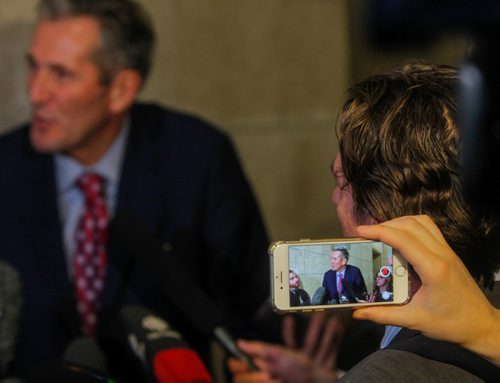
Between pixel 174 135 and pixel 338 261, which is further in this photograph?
pixel 174 135

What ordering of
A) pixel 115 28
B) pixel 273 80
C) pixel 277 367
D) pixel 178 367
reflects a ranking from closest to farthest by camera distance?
pixel 178 367 → pixel 277 367 → pixel 115 28 → pixel 273 80

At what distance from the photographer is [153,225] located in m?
2.22

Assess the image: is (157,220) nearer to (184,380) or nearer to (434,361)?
(184,380)

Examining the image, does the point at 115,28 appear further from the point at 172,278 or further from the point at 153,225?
the point at 172,278

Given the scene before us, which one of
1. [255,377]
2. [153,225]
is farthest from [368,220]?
[153,225]

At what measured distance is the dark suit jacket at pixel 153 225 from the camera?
2148mm

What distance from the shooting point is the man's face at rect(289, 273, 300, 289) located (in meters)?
0.99

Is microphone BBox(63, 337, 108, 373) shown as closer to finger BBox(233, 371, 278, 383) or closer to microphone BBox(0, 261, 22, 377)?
microphone BBox(0, 261, 22, 377)

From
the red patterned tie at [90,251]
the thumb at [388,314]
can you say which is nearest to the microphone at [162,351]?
the thumb at [388,314]

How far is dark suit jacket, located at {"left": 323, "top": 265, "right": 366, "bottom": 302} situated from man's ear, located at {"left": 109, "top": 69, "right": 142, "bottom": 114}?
1.48m

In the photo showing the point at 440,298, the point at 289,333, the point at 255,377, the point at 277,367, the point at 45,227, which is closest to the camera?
the point at 440,298

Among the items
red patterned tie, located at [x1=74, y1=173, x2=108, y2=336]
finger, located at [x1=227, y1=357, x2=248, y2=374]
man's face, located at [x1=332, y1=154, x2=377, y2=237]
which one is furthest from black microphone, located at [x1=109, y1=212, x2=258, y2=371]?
man's face, located at [x1=332, y1=154, x2=377, y2=237]

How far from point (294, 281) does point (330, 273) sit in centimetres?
4

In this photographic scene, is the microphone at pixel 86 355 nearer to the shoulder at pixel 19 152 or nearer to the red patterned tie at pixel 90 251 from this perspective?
the red patterned tie at pixel 90 251
